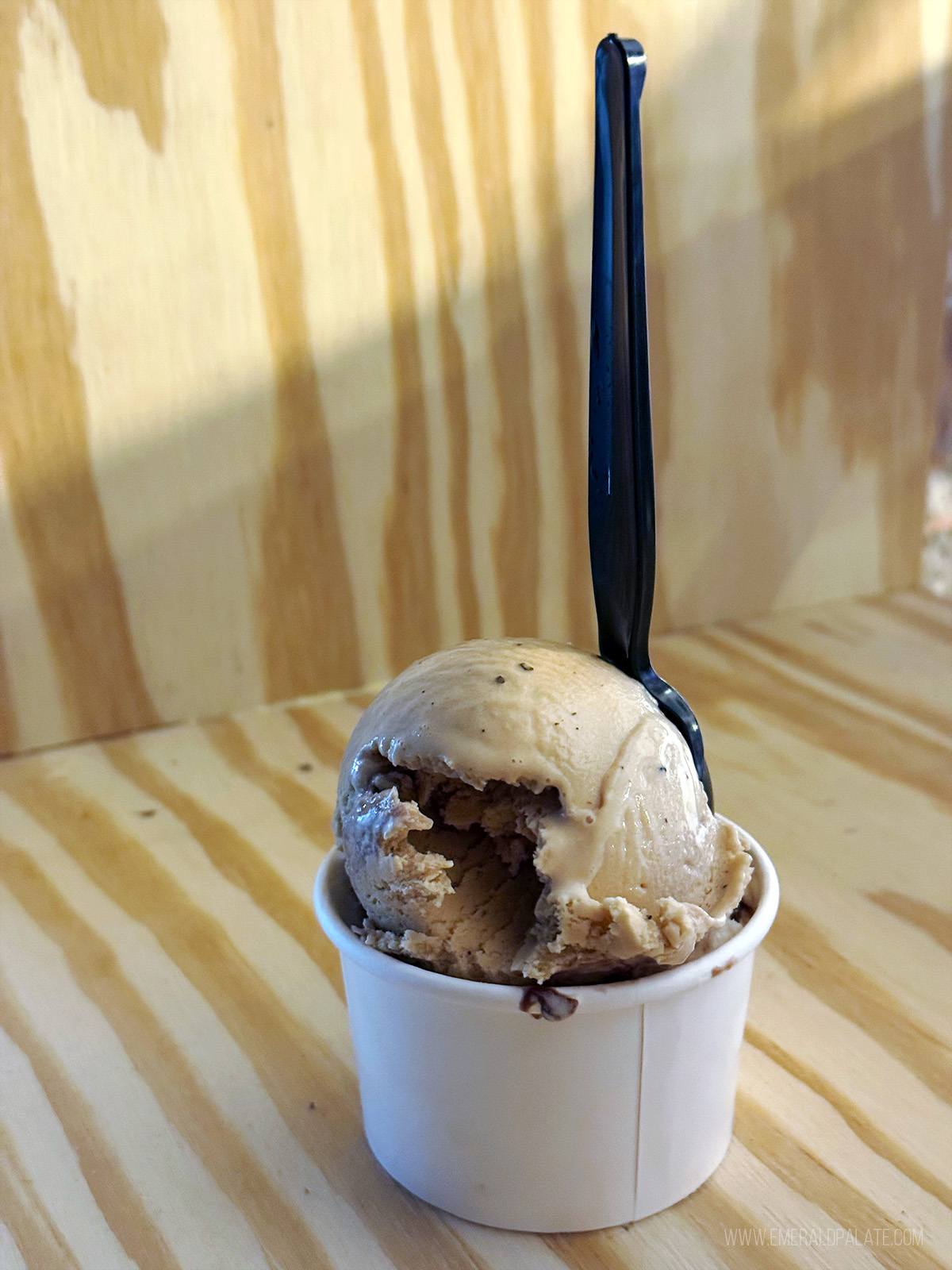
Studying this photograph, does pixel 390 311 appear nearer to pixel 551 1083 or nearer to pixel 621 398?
pixel 621 398

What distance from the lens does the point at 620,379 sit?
661 mm

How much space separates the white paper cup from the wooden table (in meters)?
0.02

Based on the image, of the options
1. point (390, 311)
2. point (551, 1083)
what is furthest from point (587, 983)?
point (390, 311)

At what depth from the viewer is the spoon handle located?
0.63 m

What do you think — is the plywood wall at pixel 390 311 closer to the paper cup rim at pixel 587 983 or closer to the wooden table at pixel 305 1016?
the wooden table at pixel 305 1016

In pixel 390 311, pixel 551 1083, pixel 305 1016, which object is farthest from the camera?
pixel 390 311

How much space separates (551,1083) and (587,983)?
5 cm

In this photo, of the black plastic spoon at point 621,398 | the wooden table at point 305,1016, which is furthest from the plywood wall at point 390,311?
the black plastic spoon at point 621,398

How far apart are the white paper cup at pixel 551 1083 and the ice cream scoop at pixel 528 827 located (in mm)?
21

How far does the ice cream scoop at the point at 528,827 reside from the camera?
608mm

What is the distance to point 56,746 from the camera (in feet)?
4.24

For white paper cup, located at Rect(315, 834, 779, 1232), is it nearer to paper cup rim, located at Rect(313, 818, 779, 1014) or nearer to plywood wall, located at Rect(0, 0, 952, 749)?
paper cup rim, located at Rect(313, 818, 779, 1014)

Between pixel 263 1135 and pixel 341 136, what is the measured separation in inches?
37.4

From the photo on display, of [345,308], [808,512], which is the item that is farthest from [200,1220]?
[808,512]
